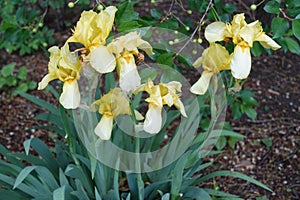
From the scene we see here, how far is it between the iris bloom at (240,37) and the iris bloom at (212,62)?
0.11 feet

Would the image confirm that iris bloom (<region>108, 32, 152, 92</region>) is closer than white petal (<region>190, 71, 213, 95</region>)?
Yes

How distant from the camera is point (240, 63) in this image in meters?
1.13

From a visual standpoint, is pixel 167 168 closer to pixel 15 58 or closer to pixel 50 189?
pixel 50 189

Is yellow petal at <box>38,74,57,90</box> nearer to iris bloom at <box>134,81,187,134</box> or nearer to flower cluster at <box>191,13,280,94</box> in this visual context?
iris bloom at <box>134,81,187,134</box>

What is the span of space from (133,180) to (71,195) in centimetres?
22

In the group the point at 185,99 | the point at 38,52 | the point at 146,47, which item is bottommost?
the point at 38,52

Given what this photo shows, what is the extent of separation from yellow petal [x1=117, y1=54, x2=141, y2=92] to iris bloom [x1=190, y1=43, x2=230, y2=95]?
0.68 ft

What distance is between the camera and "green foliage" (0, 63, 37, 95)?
2670 mm

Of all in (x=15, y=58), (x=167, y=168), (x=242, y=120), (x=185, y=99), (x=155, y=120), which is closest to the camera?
(x=155, y=120)

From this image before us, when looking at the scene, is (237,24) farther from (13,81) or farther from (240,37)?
(13,81)

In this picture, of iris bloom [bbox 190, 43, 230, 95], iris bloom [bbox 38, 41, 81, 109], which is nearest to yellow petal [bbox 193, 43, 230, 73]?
iris bloom [bbox 190, 43, 230, 95]

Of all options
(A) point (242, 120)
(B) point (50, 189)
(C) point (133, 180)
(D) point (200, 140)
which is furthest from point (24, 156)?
(A) point (242, 120)

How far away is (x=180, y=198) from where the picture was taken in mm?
1631

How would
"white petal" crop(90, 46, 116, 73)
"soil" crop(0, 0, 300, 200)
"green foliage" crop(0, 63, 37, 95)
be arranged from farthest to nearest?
"green foliage" crop(0, 63, 37, 95), "soil" crop(0, 0, 300, 200), "white petal" crop(90, 46, 116, 73)
